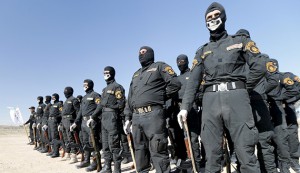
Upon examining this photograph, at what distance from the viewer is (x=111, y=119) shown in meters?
7.54

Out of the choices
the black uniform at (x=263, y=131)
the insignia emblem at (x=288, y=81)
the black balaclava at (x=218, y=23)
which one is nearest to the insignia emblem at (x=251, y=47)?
the black balaclava at (x=218, y=23)

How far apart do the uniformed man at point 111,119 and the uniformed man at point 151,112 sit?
1.90 m

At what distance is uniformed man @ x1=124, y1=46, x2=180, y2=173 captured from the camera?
501 centimetres

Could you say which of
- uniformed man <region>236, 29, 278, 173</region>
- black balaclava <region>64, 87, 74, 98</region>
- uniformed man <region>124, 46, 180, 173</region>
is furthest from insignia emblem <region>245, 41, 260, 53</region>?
black balaclava <region>64, 87, 74, 98</region>

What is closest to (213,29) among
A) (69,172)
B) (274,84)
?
(274,84)

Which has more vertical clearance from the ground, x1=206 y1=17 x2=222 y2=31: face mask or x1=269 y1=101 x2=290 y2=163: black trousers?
x1=206 y1=17 x2=222 y2=31: face mask

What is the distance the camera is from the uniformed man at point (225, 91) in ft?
11.6

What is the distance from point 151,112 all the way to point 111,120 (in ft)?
8.58

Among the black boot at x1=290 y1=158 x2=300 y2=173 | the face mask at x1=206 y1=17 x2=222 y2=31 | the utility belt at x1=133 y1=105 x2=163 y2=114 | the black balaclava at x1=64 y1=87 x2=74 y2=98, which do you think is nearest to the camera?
the face mask at x1=206 y1=17 x2=222 y2=31

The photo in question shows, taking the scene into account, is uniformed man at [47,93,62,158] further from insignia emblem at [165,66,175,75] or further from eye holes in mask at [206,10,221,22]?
eye holes in mask at [206,10,221,22]

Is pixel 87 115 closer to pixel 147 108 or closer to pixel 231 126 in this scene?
pixel 147 108

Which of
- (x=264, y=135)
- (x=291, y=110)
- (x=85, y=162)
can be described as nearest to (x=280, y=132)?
(x=264, y=135)

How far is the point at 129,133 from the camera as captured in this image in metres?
5.99

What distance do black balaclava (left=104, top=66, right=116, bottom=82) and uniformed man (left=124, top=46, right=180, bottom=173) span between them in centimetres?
239
